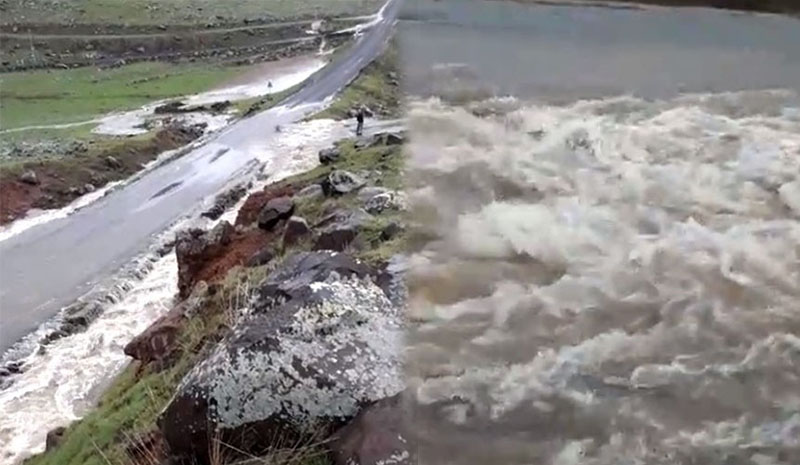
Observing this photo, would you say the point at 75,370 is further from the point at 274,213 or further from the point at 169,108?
the point at 169,108

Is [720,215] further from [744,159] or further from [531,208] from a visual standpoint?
[531,208]

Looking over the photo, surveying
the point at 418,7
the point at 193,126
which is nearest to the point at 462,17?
the point at 418,7

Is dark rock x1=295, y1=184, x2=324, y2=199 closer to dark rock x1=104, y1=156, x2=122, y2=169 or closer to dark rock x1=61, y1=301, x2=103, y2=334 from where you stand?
dark rock x1=61, y1=301, x2=103, y2=334

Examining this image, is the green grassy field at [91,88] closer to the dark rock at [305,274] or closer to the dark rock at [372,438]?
the dark rock at [305,274]

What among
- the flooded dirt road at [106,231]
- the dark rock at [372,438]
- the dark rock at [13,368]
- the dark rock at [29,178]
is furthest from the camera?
the dark rock at [29,178]

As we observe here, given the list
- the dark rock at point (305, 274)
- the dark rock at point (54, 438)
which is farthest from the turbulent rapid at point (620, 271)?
the dark rock at point (54, 438)

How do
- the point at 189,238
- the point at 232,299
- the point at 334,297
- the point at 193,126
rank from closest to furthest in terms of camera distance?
the point at 334,297 → the point at 232,299 → the point at 189,238 → the point at 193,126

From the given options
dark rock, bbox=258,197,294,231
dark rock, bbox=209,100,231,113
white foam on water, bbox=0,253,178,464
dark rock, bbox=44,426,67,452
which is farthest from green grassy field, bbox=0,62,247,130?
dark rock, bbox=44,426,67,452

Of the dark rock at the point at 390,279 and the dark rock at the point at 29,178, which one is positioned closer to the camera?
the dark rock at the point at 390,279
